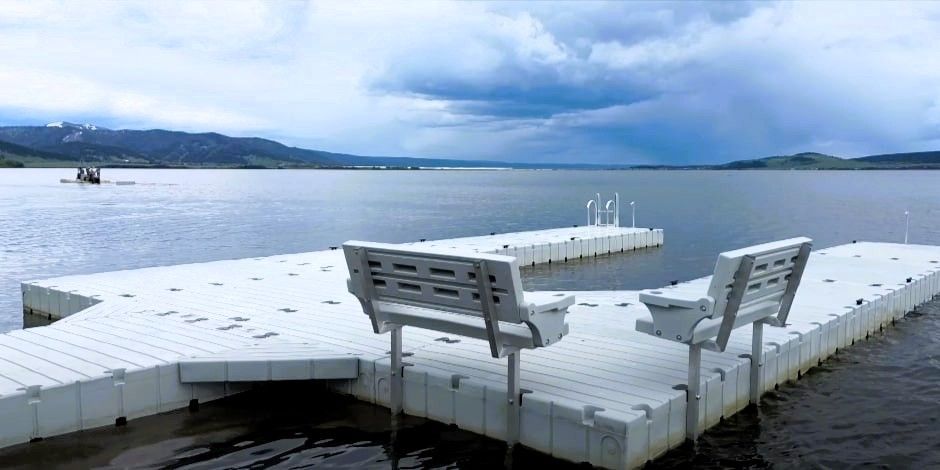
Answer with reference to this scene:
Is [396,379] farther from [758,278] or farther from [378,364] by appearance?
[758,278]

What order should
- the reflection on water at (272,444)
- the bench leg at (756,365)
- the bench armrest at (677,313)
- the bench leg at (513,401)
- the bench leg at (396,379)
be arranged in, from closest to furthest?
the bench armrest at (677,313), the reflection on water at (272,444), the bench leg at (513,401), the bench leg at (396,379), the bench leg at (756,365)

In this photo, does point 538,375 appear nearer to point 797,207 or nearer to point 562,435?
point 562,435

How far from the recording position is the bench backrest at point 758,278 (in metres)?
6.05

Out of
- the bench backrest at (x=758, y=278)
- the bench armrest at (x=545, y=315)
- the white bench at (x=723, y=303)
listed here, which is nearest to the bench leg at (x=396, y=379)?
the bench armrest at (x=545, y=315)

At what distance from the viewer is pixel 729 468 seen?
21.0 feet

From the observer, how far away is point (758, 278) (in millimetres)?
6516

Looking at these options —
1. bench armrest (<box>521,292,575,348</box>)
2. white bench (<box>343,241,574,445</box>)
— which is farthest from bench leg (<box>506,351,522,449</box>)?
bench armrest (<box>521,292,575,348</box>)

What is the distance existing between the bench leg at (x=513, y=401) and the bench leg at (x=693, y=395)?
1.48 m

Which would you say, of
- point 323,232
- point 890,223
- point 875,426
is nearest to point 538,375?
point 875,426

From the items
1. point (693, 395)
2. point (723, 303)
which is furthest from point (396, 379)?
point (723, 303)

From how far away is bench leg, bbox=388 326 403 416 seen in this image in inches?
282

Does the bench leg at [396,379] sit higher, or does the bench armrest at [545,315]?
the bench armrest at [545,315]

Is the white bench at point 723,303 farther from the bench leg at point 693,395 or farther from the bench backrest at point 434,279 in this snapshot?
the bench backrest at point 434,279

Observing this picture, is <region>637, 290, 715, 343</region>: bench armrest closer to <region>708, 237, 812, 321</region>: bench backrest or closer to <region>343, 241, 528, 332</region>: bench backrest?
<region>708, 237, 812, 321</region>: bench backrest
